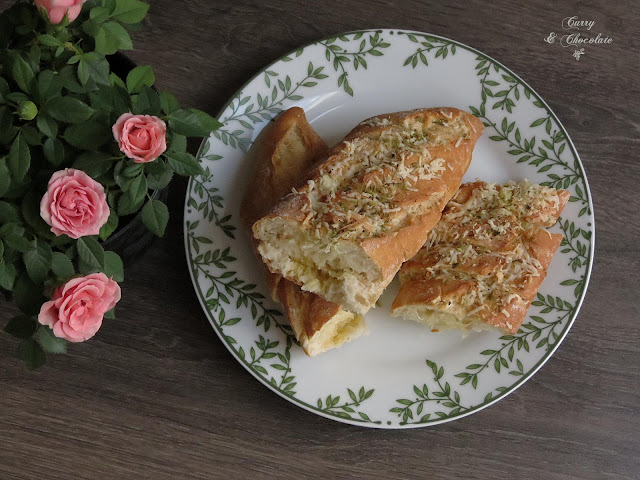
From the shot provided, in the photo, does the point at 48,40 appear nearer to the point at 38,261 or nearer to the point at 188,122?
the point at 188,122

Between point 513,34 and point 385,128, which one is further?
point 513,34

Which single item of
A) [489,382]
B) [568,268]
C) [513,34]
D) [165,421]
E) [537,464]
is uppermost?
[513,34]

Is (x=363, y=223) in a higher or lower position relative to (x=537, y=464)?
higher

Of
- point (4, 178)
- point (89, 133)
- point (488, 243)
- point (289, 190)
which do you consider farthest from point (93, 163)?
point (488, 243)

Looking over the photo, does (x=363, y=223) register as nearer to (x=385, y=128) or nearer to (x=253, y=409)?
(x=385, y=128)

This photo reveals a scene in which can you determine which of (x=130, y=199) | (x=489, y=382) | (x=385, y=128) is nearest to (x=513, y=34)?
(x=385, y=128)

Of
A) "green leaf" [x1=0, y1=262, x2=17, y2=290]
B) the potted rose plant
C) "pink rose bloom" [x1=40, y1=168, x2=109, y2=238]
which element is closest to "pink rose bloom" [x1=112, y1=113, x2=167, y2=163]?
the potted rose plant

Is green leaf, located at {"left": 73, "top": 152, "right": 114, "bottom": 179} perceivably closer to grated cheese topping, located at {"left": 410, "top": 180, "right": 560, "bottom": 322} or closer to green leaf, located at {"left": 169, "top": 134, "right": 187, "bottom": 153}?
green leaf, located at {"left": 169, "top": 134, "right": 187, "bottom": 153}

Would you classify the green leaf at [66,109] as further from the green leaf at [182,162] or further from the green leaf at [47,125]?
the green leaf at [182,162]
